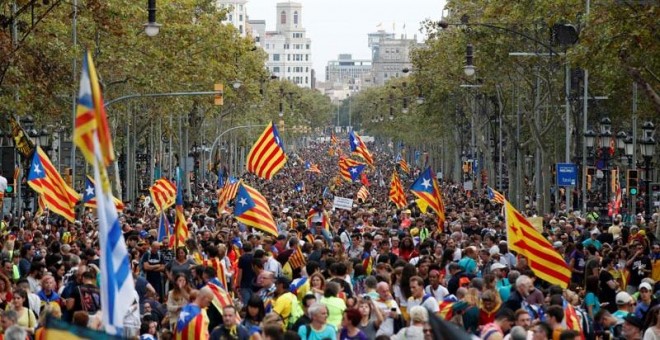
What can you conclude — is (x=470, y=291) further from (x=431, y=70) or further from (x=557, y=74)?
(x=431, y=70)

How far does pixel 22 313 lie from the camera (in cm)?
1517

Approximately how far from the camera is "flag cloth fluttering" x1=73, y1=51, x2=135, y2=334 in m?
9.20

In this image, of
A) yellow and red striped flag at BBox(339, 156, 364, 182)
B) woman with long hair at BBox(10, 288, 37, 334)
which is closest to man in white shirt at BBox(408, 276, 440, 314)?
woman with long hair at BBox(10, 288, 37, 334)

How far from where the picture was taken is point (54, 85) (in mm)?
30125

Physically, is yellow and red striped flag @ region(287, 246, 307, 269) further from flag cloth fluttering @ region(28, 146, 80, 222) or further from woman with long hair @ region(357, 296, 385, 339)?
flag cloth fluttering @ region(28, 146, 80, 222)

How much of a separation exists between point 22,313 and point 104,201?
6.01 m

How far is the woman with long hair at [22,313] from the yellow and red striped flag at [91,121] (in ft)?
19.0

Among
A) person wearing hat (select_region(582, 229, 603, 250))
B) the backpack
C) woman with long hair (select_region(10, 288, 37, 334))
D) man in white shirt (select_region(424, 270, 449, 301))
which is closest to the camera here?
woman with long hair (select_region(10, 288, 37, 334))

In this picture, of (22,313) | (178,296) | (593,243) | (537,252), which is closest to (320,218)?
(593,243)

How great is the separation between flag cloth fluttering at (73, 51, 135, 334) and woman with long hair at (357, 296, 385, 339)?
15.2 feet

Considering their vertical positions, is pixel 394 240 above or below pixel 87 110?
below

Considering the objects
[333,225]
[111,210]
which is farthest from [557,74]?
[111,210]

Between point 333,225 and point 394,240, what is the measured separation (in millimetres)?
10323

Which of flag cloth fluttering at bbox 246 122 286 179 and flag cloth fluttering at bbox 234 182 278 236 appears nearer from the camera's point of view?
flag cloth fluttering at bbox 234 182 278 236
